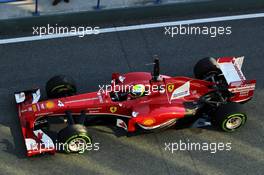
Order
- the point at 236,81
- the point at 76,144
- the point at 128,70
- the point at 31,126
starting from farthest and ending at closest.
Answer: the point at 128,70 → the point at 236,81 → the point at 31,126 → the point at 76,144

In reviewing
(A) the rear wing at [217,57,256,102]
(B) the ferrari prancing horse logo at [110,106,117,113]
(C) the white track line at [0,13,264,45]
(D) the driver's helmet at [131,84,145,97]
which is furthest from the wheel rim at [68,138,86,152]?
(C) the white track line at [0,13,264,45]

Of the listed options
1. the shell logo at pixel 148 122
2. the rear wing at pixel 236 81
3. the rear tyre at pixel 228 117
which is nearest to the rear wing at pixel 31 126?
the shell logo at pixel 148 122

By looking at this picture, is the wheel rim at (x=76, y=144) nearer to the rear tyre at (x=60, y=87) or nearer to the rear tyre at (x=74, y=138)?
the rear tyre at (x=74, y=138)

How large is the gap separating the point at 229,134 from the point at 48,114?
3.30 m

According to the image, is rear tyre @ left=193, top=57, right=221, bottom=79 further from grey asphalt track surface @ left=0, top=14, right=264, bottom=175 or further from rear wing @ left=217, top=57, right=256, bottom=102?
grey asphalt track surface @ left=0, top=14, right=264, bottom=175

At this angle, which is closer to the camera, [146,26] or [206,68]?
[206,68]

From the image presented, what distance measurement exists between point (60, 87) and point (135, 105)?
145 cm

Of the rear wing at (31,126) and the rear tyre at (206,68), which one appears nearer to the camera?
the rear wing at (31,126)

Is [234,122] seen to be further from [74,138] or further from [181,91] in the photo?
[74,138]

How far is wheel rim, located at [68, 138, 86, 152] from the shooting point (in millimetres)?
9602

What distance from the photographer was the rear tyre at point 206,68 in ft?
35.2

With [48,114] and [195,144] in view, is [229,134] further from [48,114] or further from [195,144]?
[48,114]

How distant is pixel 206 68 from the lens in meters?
10.7

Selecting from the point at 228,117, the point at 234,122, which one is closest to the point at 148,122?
the point at 228,117
